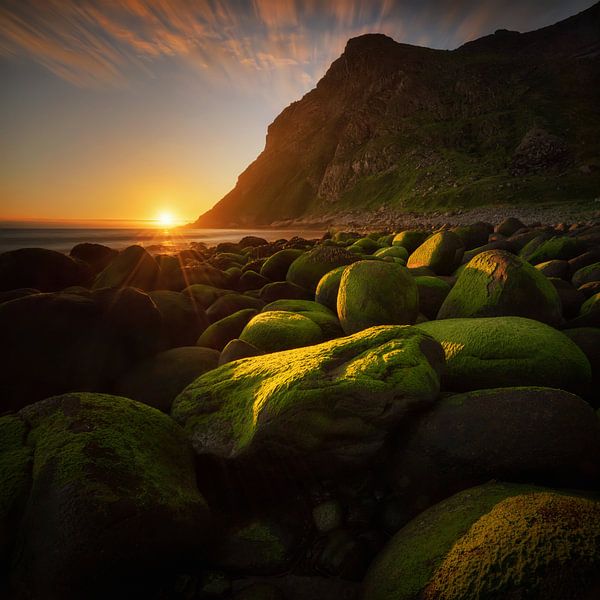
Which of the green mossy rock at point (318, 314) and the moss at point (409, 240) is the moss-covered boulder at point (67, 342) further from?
the moss at point (409, 240)

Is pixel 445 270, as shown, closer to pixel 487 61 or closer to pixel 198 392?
pixel 198 392

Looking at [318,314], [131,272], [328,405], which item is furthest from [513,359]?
[131,272]

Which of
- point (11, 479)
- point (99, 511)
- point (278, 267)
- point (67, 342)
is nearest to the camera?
point (99, 511)

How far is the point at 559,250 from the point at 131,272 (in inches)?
352

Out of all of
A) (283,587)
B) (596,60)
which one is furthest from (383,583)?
(596,60)

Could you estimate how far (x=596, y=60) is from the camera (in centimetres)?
5712

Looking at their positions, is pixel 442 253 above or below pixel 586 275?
above

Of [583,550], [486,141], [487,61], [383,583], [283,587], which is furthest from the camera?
[487,61]

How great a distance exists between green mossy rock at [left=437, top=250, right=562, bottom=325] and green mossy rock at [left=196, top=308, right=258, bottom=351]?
280 cm

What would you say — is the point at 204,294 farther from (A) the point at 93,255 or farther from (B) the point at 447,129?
(B) the point at 447,129

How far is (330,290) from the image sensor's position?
5.27 m

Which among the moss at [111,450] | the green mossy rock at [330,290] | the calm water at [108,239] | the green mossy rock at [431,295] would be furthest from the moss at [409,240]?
the calm water at [108,239]

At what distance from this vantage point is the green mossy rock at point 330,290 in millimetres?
5211

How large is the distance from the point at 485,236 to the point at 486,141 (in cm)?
4914
